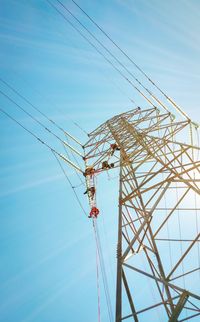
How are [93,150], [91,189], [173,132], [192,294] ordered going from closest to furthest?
[192,294] < [173,132] < [91,189] < [93,150]

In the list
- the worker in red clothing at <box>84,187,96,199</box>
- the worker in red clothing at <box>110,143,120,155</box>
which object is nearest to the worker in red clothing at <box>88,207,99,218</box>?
the worker in red clothing at <box>84,187,96,199</box>

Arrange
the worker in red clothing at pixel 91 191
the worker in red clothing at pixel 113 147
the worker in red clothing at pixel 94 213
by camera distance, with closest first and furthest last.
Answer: the worker in red clothing at pixel 94 213
the worker in red clothing at pixel 91 191
the worker in red clothing at pixel 113 147

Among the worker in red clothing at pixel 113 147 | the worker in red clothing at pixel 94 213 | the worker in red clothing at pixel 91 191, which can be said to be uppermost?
the worker in red clothing at pixel 113 147

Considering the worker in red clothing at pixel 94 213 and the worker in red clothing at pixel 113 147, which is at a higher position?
the worker in red clothing at pixel 113 147

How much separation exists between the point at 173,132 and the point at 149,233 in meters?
4.25

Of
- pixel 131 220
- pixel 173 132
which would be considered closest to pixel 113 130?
pixel 173 132

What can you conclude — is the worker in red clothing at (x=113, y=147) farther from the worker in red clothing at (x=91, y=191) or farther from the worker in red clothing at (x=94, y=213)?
the worker in red clothing at (x=94, y=213)

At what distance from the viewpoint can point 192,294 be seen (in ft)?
15.4

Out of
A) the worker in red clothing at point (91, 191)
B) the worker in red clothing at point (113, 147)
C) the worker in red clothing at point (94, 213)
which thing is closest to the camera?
the worker in red clothing at point (94, 213)

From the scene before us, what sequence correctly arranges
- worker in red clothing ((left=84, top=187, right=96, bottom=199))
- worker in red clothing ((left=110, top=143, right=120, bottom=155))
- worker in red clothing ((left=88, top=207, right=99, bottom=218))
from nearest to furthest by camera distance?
worker in red clothing ((left=88, top=207, right=99, bottom=218)) < worker in red clothing ((left=84, top=187, right=96, bottom=199)) < worker in red clothing ((left=110, top=143, right=120, bottom=155))

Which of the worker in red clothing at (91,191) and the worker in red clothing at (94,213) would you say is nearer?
the worker in red clothing at (94,213)

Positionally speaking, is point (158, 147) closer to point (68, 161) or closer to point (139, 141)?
point (139, 141)

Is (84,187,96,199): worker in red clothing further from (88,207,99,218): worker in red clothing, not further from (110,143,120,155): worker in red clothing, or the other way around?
(110,143,120,155): worker in red clothing

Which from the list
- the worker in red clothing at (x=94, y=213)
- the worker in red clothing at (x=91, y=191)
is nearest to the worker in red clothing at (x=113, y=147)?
the worker in red clothing at (x=91, y=191)
